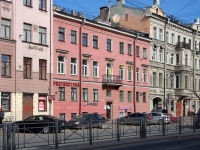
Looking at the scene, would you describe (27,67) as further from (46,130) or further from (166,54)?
(166,54)

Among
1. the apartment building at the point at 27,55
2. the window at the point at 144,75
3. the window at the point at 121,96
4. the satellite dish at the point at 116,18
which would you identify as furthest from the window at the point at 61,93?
the satellite dish at the point at 116,18

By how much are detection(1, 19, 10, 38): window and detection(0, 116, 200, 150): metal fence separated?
15.9 metres

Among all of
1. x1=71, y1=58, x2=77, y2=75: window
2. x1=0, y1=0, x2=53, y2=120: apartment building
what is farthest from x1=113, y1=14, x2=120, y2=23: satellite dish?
x1=0, y1=0, x2=53, y2=120: apartment building

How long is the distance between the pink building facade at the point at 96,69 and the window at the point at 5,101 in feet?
18.9

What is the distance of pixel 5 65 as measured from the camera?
1268 inches

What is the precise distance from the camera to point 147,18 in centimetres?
5159

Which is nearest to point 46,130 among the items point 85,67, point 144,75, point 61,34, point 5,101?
point 5,101

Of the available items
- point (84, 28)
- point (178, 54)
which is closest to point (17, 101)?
point (84, 28)

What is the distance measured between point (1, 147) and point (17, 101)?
19.1 meters

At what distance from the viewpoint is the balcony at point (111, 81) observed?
4328 cm

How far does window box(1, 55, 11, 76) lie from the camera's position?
32.0 m

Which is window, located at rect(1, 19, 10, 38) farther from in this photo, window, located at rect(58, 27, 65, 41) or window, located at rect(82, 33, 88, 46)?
window, located at rect(82, 33, 88, 46)

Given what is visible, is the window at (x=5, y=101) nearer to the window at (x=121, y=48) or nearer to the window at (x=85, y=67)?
the window at (x=85, y=67)

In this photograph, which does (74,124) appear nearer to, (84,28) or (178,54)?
(84,28)
